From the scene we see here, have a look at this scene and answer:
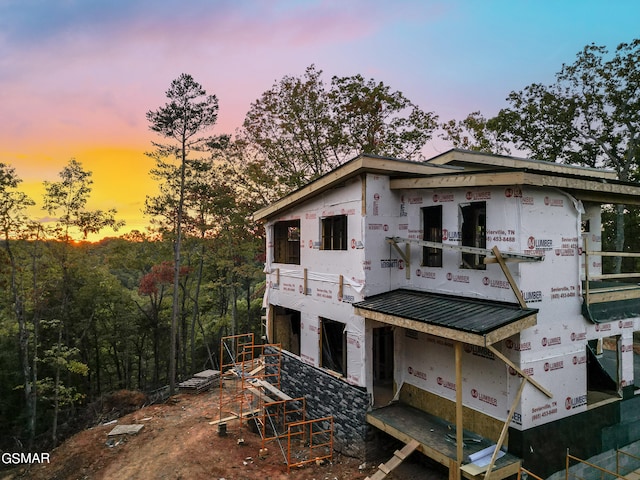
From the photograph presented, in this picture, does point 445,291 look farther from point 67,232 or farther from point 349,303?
point 67,232

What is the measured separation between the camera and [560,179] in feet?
23.7

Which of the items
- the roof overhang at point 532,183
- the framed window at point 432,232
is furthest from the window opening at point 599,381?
the framed window at point 432,232

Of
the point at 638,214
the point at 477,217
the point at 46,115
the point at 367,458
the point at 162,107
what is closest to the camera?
the point at 477,217

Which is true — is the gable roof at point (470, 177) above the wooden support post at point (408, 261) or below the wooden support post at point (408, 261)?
above

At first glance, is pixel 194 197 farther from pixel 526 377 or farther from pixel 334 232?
pixel 526 377

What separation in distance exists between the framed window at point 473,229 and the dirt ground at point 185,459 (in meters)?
4.93

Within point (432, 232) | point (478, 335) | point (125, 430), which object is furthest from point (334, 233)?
point (125, 430)

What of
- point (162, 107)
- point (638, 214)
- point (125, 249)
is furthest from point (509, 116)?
point (125, 249)

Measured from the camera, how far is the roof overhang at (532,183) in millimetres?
6941

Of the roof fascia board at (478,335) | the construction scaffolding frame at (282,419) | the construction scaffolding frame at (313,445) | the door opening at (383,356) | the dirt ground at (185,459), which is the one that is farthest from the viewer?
the door opening at (383,356)

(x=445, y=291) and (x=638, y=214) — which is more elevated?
(x=638, y=214)

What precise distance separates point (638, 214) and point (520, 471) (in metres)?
25.4

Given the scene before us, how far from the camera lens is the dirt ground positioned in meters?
9.41

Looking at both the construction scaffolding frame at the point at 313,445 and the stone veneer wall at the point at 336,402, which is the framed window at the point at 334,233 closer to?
the stone veneer wall at the point at 336,402
